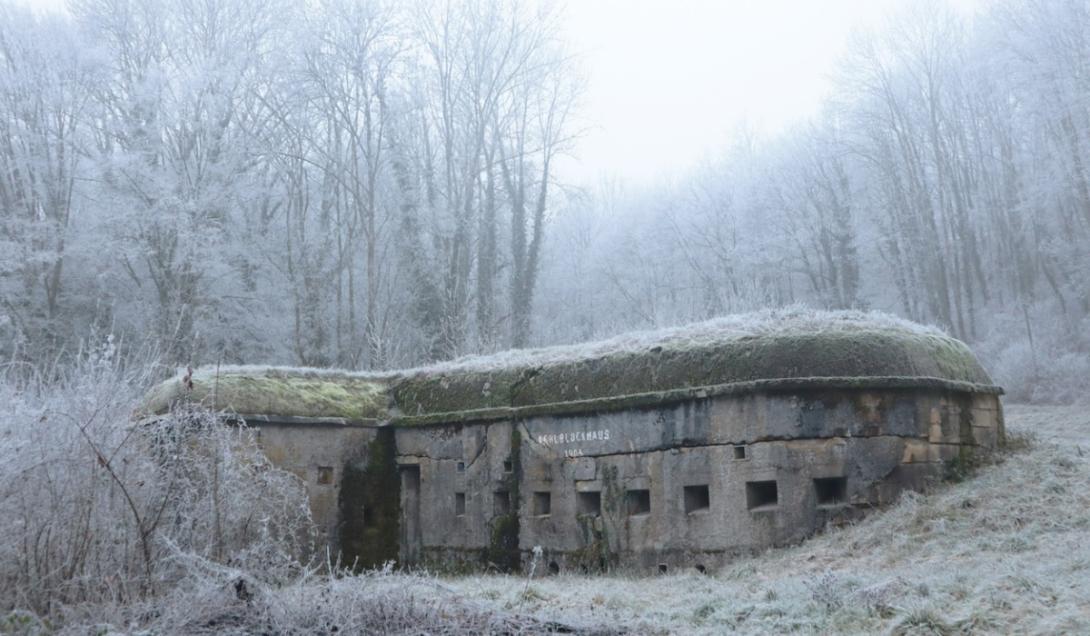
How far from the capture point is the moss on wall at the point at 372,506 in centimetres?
1233

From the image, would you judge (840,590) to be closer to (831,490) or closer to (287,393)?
(831,490)

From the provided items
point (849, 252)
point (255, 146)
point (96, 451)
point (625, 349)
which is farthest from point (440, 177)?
point (96, 451)

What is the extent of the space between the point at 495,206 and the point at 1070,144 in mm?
14842

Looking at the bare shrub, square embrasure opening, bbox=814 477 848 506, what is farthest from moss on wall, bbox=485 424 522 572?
the bare shrub

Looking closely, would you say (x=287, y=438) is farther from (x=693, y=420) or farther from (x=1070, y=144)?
(x=1070, y=144)

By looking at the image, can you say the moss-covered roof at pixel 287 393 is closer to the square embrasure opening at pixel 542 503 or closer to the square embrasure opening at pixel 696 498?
the square embrasure opening at pixel 542 503

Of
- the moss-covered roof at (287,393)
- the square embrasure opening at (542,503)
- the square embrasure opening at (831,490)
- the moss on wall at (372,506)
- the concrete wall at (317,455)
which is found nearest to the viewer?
the square embrasure opening at (831,490)

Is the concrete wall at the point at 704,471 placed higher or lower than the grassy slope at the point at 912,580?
higher

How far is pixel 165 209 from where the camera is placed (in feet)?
73.3

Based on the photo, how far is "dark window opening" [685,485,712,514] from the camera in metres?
10.1

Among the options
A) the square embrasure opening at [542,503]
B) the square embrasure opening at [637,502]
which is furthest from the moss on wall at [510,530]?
the square embrasure opening at [637,502]

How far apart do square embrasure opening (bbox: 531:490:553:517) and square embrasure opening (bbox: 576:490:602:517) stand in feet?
1.42

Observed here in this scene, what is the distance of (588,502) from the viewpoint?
11047mm

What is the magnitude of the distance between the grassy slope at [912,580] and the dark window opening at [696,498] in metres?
0.82
